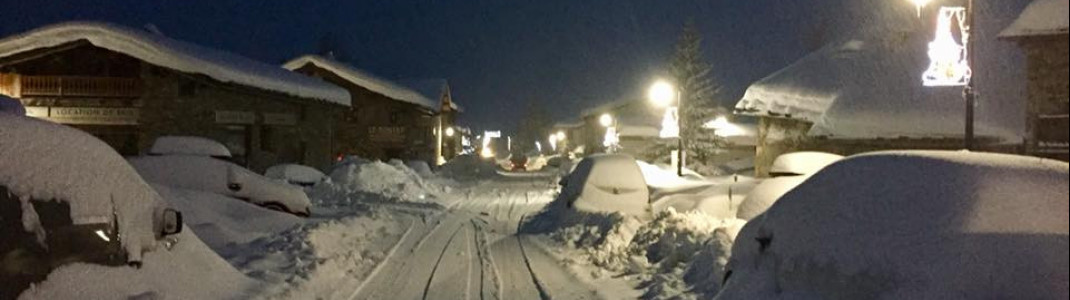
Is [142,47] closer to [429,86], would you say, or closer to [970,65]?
[970,65]

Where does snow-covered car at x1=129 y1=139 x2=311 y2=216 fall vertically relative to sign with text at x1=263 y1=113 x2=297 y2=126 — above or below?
below

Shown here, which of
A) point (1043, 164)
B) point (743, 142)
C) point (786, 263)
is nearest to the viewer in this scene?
point (1043, 164)

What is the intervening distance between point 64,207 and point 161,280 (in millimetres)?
1469

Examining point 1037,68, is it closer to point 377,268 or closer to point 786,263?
point 377,268

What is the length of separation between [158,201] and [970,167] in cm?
680

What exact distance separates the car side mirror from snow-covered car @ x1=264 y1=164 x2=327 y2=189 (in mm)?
21886

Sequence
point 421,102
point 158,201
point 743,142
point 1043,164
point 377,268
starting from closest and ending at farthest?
point 1043,164 < point 158,201 < point 377,268 < point 421,102 < point 743,142

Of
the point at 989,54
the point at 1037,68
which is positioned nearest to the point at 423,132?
the point at 989,54

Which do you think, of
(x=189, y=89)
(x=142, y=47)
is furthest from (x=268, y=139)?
(x=142, y=47)

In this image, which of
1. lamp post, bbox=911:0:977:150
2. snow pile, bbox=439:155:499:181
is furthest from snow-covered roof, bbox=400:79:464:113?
lamp post, bbox=911:0:977:150

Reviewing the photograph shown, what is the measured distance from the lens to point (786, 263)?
670 centimetres

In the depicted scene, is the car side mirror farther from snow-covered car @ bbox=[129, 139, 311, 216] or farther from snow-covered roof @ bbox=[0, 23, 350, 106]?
snow-covered roof @ bbox=[0, 23, 350, 106]

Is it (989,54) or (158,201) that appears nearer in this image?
(158,201)

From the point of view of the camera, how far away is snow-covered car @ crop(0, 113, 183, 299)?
6.91 metres
